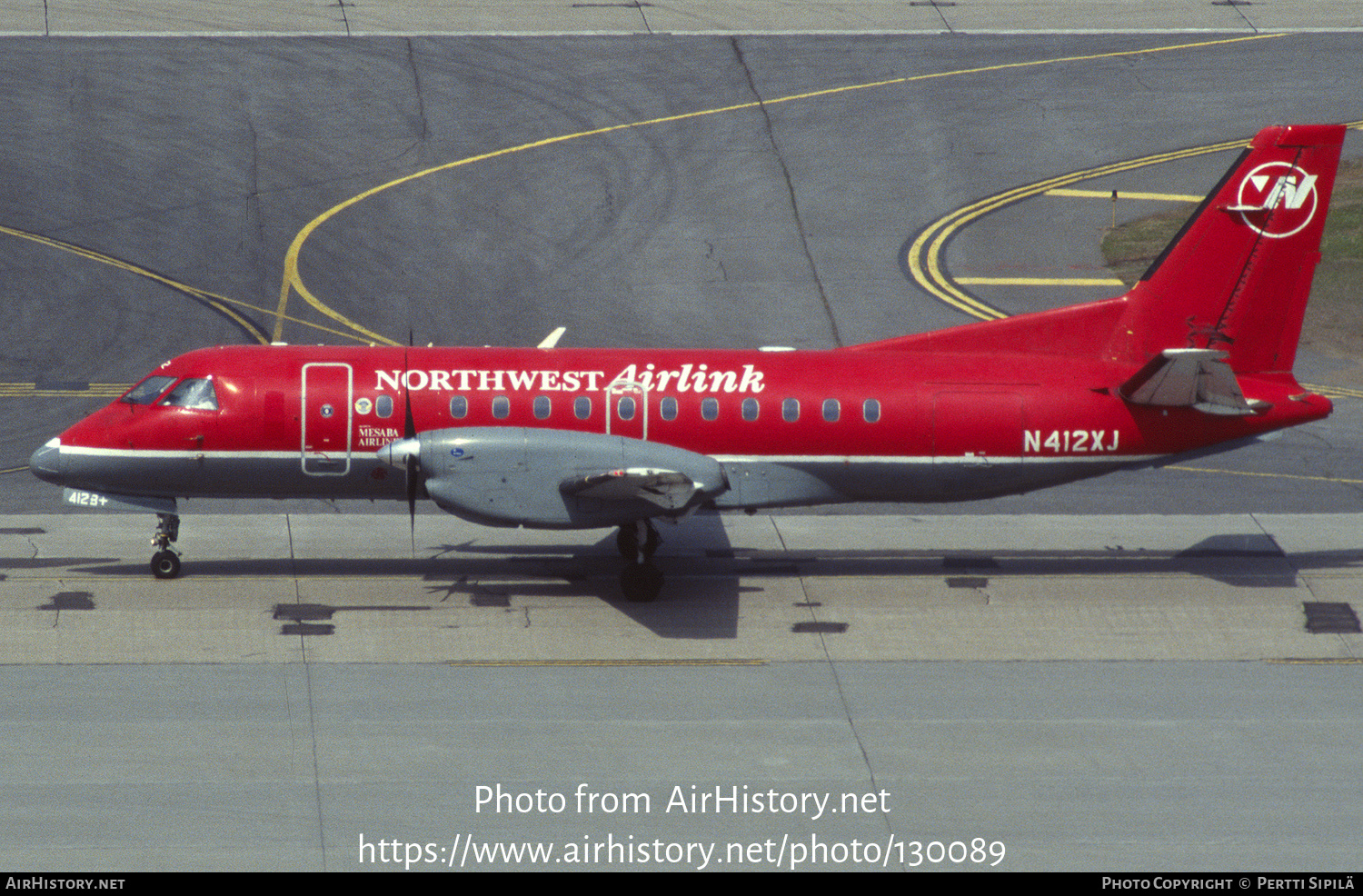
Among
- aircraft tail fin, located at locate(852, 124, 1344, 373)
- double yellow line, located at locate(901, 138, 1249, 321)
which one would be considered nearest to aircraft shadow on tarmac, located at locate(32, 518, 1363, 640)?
aircraft tail fin, located at locate(852, 124, 1344, 373)

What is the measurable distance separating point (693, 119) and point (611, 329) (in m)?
12.1

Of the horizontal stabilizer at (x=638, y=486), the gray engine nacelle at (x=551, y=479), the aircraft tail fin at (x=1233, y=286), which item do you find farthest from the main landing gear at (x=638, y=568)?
the aircraft tail fin at (x=1233, y=286)

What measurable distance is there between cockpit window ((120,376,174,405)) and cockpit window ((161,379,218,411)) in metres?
0.19

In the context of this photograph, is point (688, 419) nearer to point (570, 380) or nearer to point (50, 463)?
point (570, 380)

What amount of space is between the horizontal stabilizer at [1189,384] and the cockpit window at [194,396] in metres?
14.2

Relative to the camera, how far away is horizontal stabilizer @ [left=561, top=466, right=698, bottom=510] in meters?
22.5

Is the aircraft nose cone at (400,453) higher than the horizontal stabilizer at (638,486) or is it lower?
higher

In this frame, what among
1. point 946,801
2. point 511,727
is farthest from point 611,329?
point 946,801

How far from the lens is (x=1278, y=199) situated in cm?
2509

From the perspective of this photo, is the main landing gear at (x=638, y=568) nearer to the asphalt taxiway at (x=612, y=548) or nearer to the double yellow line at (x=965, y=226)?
the asphalt taxiway at (x=612, y=548)

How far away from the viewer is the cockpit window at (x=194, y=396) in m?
24.4

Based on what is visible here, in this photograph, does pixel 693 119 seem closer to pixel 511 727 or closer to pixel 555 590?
pixel 555 590

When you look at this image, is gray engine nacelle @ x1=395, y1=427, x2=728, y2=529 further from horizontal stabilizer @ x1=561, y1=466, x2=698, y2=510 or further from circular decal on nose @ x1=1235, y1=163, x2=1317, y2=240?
circular decal on nose @ x1=1235, y1=163, x2=1317, y2=240

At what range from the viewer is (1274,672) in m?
22.2
